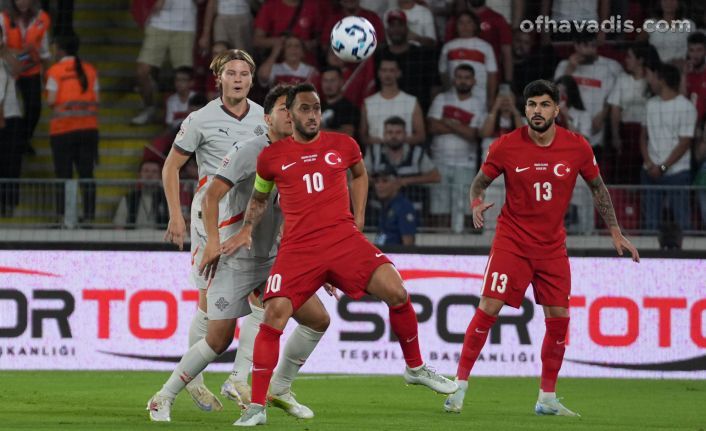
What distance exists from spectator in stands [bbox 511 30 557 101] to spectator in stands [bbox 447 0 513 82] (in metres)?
0.07

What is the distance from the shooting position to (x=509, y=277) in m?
8.85

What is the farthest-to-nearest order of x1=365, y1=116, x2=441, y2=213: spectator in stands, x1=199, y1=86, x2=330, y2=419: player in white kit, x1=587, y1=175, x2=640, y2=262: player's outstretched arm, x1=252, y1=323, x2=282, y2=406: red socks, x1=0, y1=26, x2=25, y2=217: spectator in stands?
x1=0, y1=26, x2=25, y2=217: spectator in stands
x1=365, y1=116, x2=441, y2=213: spectator in stands
x1=587, y1=175, x2=640, y2=262: player's outstretched arm
x1=199, y1=86, x2=330, y2=419: player in white kit
x1=252, y1=323, x2=282, y2=406: red socks

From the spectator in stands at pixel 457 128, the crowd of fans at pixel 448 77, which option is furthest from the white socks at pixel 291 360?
the spectator in stands at pixel 457 128

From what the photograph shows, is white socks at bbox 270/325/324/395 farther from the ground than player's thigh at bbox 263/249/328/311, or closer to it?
closer to it

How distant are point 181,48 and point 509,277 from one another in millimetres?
7759

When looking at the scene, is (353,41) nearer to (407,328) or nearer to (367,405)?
(367,405)

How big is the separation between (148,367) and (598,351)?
3.94 m

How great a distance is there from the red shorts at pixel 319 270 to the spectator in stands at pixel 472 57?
709 cm

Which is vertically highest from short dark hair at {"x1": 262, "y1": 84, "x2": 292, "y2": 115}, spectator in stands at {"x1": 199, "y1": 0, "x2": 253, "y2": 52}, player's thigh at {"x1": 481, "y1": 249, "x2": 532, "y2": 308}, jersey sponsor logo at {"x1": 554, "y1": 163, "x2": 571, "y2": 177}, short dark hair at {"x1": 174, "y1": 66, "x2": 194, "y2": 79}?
spectator in stands at {"x1": 199, "y1": 0, "x2": 253, "y2": 52}

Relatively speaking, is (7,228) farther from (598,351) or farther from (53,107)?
(598,351)

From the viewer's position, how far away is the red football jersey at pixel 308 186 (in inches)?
304

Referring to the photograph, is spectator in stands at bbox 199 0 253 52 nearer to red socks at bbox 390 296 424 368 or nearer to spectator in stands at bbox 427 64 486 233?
spectator in stands at bbox 427 64 486 233

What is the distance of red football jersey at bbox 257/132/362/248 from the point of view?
7715 mm

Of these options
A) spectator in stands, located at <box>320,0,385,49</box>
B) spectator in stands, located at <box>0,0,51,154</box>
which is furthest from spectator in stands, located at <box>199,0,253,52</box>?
spectator in stands, located at <box>0,0,51,154</box>
